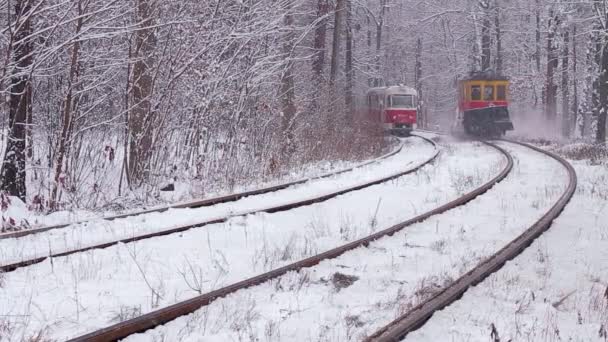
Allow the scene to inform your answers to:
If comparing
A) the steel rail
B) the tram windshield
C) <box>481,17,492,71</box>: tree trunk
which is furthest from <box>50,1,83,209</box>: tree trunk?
<box>481,17,492,71</box>: tree trunk

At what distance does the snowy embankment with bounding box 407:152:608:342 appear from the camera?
4105 mm

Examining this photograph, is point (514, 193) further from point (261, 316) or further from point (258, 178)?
point (261, 316)

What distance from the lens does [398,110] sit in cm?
2855

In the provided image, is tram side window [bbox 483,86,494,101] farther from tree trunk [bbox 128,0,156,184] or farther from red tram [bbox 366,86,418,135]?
tree trunk [bbox 128,0,156,184]

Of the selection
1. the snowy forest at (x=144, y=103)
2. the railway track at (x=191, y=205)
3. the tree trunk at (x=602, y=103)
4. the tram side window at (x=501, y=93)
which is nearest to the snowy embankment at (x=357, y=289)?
the railway track at (x=191, y=205)

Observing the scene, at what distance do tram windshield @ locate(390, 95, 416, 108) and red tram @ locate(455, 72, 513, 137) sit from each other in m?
2.65

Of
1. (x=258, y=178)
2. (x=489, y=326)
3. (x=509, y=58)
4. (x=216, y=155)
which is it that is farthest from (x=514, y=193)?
(x=509, y=58)

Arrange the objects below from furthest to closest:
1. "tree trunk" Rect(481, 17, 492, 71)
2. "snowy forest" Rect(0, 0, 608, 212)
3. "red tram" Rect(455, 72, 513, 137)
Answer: "tree trunk" Rect(481, 17, 492, 71) < "red tram" Rect(455, 72, 513, 137) < "snowy forest" Rect(0, 0, 608, 212)

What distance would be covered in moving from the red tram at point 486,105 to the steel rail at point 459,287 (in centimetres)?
1930

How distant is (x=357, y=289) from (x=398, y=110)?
2415 centimetres

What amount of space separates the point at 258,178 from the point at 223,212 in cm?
400

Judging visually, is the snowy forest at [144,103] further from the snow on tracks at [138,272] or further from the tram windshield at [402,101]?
the tram windshield at [402,101]

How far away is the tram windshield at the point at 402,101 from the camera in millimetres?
28672

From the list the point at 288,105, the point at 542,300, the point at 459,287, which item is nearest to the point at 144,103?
the point at 288,105
